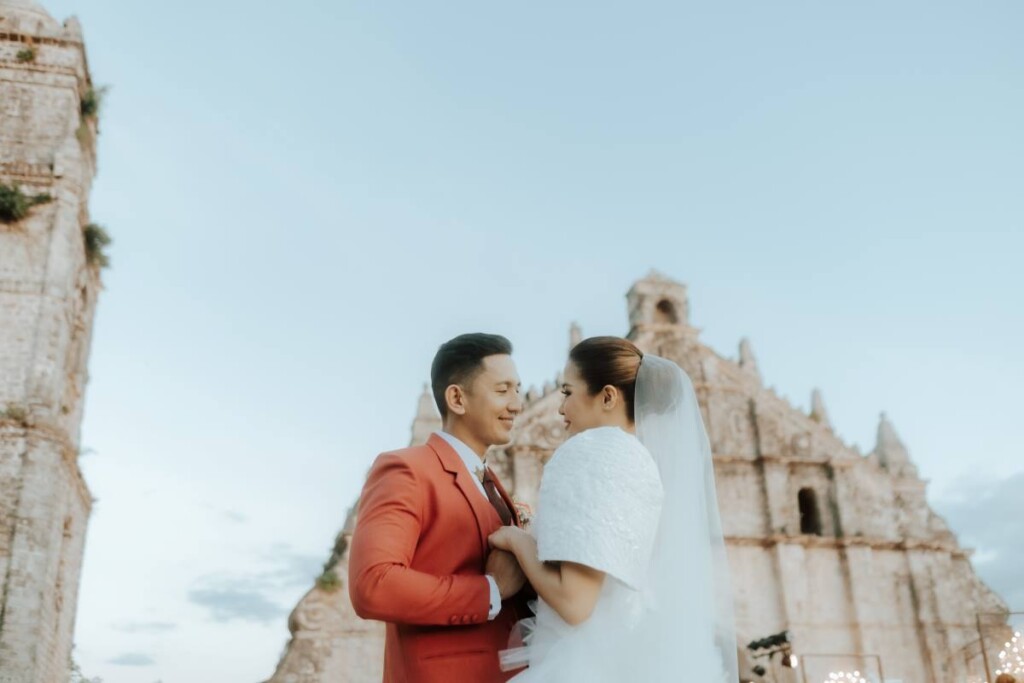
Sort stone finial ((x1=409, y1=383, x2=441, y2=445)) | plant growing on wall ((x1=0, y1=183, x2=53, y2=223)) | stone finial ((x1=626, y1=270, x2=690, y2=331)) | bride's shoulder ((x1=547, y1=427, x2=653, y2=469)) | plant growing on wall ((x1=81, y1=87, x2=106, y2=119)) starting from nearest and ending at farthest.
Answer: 1. bride's shoulder ((x1=547, y1=427, x2=653, y2=469))
2. plant growing on wall ((x1=0, y1=183, x2=53, y2=223))
3. plant growing on wall ((x1=81, y1=87, x2=106, y2=119))
4. stone finial ((x1=409, y1=383, x2=441, y2=445))
5. stone finial ((x1=626, y1=270, x2=690, y2=331))

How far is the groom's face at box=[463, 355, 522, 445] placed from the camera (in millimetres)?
3309

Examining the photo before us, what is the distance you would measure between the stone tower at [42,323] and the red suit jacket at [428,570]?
41.4 ft

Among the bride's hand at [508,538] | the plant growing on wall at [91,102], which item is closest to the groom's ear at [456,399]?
the bride's hand at [508,538]

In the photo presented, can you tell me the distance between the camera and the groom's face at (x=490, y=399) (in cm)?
331

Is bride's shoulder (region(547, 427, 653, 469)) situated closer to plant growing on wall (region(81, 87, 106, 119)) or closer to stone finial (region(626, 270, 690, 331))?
plant growing on wall (region(81, 87, 106, 119))

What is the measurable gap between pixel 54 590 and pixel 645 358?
14431 mm

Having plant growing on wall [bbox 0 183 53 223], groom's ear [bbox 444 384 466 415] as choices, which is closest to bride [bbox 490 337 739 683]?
groom's ear [bbox 444 384 466 415]

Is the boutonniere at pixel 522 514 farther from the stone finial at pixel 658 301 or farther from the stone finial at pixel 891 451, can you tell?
the stone finial at pixel 891 451

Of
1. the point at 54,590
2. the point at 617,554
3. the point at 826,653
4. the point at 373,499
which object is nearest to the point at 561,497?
the point at 617,554

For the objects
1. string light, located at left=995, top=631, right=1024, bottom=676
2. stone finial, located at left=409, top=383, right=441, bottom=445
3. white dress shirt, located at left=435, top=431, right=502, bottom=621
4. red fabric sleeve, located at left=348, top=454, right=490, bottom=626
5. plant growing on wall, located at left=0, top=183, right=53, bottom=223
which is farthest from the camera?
stone finial, located at left=409, top=383, right=441, bottom=445

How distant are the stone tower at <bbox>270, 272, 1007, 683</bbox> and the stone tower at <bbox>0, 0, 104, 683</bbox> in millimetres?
4772

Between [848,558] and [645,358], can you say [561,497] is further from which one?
[848,558]

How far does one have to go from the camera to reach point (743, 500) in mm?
21625

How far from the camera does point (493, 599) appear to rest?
2.86m
